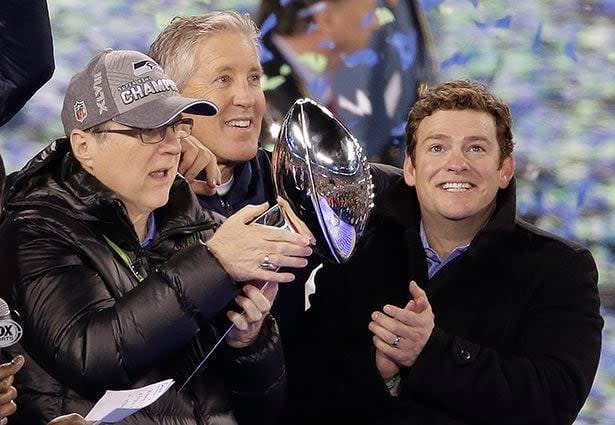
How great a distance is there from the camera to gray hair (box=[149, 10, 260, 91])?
280cm

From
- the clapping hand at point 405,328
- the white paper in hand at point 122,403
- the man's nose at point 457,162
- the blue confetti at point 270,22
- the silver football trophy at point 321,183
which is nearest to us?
the white paper in hand at point 122,403

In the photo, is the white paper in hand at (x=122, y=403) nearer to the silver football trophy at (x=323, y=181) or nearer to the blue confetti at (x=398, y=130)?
the silver football trophy at (x=323, y=181)

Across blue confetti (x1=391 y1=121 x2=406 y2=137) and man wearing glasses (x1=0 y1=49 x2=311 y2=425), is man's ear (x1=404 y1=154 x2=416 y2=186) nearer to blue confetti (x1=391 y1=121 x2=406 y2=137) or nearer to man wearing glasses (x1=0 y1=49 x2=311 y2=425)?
man wearing glasses (x1=0 y1=49 x2=311 y2=425)

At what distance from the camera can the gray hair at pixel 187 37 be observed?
280 cm

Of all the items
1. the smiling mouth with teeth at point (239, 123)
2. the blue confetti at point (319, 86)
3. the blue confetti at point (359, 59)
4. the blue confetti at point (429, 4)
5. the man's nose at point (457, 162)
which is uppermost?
the smiling mouth with teeth at point (239, 123)

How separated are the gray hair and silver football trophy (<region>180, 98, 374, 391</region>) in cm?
87

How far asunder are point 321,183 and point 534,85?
2107 millimetres

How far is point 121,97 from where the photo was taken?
6.83ft

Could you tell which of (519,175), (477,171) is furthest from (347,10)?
(477,171)

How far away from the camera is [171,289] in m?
1.96

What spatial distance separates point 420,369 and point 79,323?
73 cm

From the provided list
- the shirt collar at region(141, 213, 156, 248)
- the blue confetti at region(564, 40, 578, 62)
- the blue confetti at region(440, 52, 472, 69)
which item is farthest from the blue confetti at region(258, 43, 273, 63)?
the shirt collar at region(141, 213, 156, 248)

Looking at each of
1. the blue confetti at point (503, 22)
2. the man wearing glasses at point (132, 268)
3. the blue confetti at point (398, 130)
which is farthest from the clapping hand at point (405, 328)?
the blue confetti at point (503, 22)

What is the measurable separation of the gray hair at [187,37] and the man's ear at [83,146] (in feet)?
2.37
